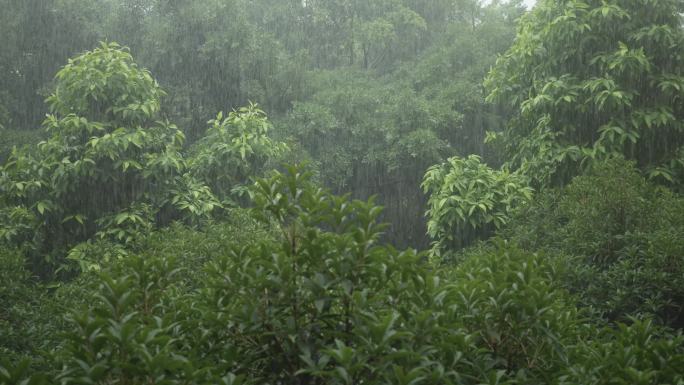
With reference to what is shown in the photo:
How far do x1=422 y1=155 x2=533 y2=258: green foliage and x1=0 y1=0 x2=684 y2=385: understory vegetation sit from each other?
0.03 metres

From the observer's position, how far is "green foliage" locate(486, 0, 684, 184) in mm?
7969

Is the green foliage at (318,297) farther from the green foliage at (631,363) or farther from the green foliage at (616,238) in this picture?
the green foliage at (616,238)

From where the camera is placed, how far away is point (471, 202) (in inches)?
303

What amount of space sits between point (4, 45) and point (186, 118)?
3.64 meters

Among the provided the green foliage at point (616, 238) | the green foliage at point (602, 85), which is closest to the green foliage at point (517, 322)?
the green foliage at point (616, 238)

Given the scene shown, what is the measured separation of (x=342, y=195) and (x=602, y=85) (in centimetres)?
537

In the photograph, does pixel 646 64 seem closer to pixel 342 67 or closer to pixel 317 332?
pixel 317 332

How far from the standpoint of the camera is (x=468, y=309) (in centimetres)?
285

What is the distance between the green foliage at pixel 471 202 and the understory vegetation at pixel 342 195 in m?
0.03

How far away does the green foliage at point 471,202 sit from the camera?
777 centimetres

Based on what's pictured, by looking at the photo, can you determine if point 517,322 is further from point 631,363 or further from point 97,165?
point 97,165

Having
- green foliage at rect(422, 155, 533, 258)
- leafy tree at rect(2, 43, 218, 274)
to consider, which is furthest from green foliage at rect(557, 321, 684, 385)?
leafy tree at rect(2, 43, 218, 274)

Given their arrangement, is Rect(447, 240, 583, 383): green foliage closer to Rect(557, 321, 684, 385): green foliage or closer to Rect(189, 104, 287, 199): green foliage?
Rect(557, 321, 684, 385): green foliage

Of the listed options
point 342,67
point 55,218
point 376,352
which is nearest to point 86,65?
point 55,218
